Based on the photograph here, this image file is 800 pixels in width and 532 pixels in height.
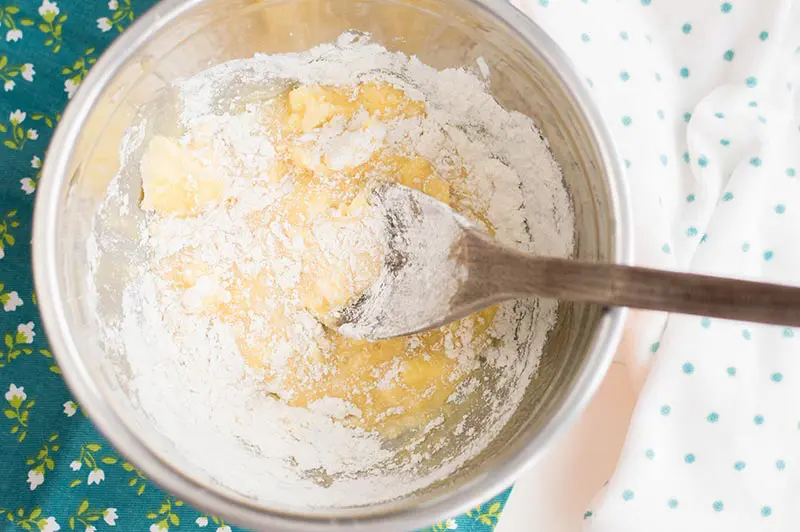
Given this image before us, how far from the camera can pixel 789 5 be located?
3.81 ft

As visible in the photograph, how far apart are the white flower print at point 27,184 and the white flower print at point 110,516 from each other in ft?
1.77

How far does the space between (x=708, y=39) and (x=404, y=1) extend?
563 mm

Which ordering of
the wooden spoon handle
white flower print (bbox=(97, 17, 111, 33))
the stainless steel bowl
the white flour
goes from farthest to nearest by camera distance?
white flower print (bbox=(97, 17, 111, 33)) → the white flour → the stainless steel bowl → the wooden spoon handle

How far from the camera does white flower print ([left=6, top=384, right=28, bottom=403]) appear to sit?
44.8 inches

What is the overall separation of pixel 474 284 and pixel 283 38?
0.45 metres

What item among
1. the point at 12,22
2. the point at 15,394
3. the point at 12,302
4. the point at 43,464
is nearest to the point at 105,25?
the point at 12,22

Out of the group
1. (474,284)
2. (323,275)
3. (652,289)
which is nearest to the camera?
(652,289)

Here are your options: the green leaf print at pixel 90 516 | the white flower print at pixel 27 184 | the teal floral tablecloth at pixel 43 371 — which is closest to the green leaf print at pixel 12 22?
the teal floral tablecloth at pixel 43 371

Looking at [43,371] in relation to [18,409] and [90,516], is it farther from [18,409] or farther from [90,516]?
[90,516]

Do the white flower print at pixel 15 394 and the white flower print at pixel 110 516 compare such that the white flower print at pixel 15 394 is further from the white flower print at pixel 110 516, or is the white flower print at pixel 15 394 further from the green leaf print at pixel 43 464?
the white flower print at pixel 110 516

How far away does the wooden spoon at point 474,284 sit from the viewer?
73 centimetres

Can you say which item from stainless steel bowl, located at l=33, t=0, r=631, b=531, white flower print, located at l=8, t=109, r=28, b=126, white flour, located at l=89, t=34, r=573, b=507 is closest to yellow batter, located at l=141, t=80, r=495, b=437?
white flour, located at l=89, t=34, r=573, b=507

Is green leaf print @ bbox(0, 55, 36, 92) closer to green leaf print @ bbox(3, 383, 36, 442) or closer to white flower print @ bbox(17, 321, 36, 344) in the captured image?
white flower print @ bbox(17, 321, 36, 344)

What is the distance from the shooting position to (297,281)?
1.09m
